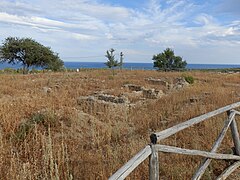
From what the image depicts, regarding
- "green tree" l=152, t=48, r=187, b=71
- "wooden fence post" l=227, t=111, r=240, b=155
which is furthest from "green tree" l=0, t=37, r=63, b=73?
"wooden fence post" l=227, t=111, r=240, b=155

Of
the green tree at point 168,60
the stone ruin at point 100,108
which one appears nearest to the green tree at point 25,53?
the green tree at point 168,60

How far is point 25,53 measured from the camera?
43.7 m

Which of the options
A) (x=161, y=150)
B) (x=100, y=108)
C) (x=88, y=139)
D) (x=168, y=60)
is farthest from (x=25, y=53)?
(x=161, y=150)

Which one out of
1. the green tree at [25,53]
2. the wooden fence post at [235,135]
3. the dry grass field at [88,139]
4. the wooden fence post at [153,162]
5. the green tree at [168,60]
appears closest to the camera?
the wooden fence post at [153,162]

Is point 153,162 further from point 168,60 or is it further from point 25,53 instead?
point 168,60

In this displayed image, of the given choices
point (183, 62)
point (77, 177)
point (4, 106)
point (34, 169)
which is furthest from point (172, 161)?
point (183, 62)

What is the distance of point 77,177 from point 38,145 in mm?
1449

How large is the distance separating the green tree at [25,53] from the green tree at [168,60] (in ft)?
73.8

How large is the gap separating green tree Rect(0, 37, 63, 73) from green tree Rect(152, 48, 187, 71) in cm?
2249

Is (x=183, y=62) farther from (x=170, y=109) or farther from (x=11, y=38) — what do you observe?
(x=170, y=109)

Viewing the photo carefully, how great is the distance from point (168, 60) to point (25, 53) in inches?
1174

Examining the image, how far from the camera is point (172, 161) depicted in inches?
Answer: 198

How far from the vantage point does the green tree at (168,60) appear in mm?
54031

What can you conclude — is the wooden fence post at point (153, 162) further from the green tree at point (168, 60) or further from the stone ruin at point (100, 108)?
the green tree at point (168, 60)
